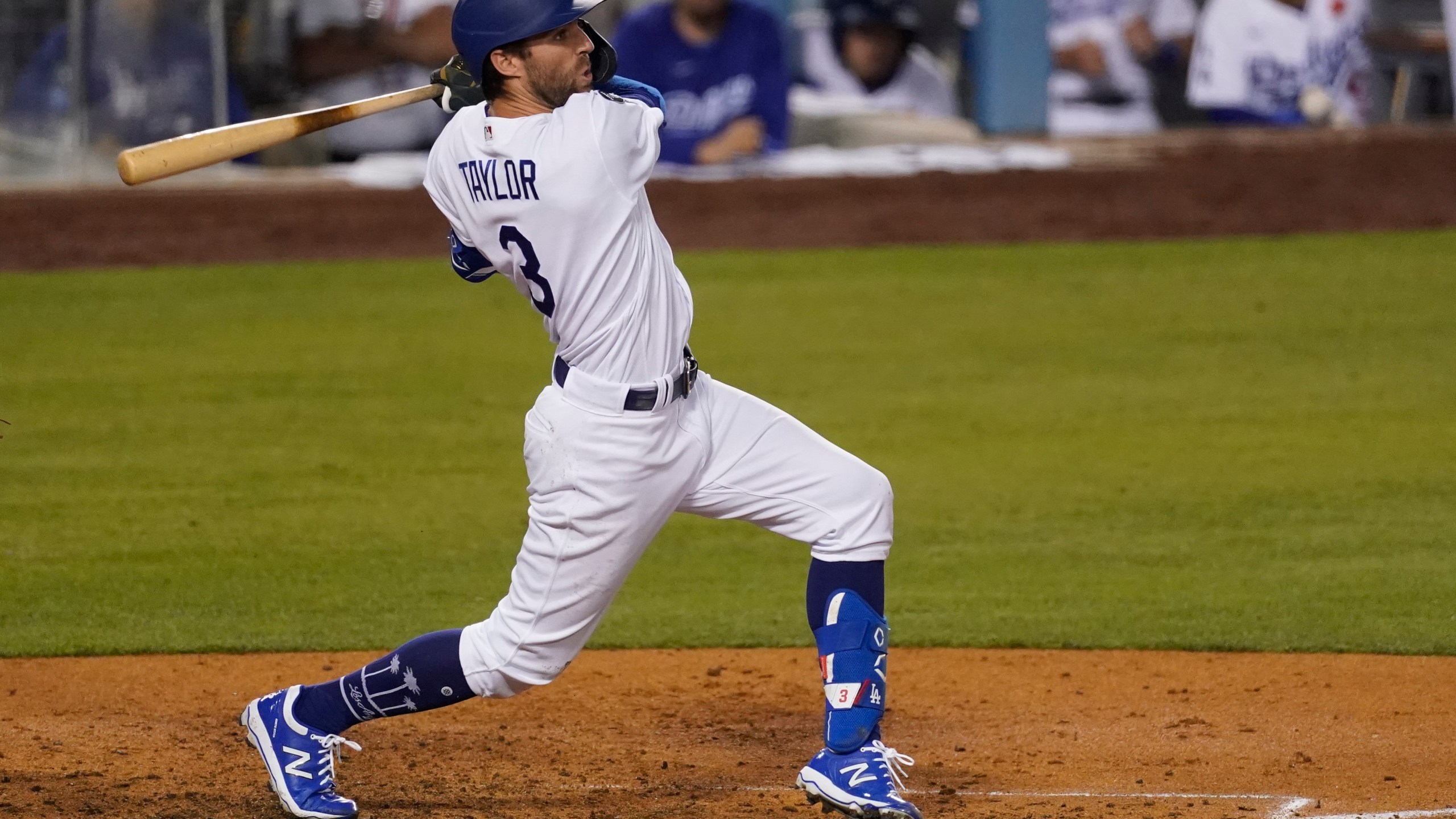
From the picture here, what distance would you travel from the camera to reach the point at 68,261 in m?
10.1

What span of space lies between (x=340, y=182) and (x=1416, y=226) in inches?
269

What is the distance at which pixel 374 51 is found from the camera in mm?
10844

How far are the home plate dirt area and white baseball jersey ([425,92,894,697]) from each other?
56 cm

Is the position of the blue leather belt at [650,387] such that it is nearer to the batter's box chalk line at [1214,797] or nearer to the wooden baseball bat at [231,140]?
the wooden baseball bat at [231,140]

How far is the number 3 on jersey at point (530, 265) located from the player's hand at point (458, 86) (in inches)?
13.0

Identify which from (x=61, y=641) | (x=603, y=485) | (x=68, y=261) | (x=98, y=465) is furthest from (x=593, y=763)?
(x=68, y=261)

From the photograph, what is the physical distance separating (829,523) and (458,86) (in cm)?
111

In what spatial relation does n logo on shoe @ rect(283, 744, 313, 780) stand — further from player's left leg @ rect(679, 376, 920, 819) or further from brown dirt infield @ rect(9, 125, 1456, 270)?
brown dirt infield @ rect(9, 125, 1456, 270)

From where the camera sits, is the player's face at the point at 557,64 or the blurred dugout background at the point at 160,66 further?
the blurred dugout background at the point at 160,66

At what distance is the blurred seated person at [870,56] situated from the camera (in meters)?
11.3

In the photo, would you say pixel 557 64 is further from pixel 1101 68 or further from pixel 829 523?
pixel 1101 68

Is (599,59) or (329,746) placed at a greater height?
(599,59)

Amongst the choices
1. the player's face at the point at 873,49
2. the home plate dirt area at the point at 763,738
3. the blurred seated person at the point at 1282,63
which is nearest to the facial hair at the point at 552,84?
the home plate dirt area at the point at 763,738

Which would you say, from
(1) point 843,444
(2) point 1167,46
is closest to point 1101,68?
(2) point 1167,46
